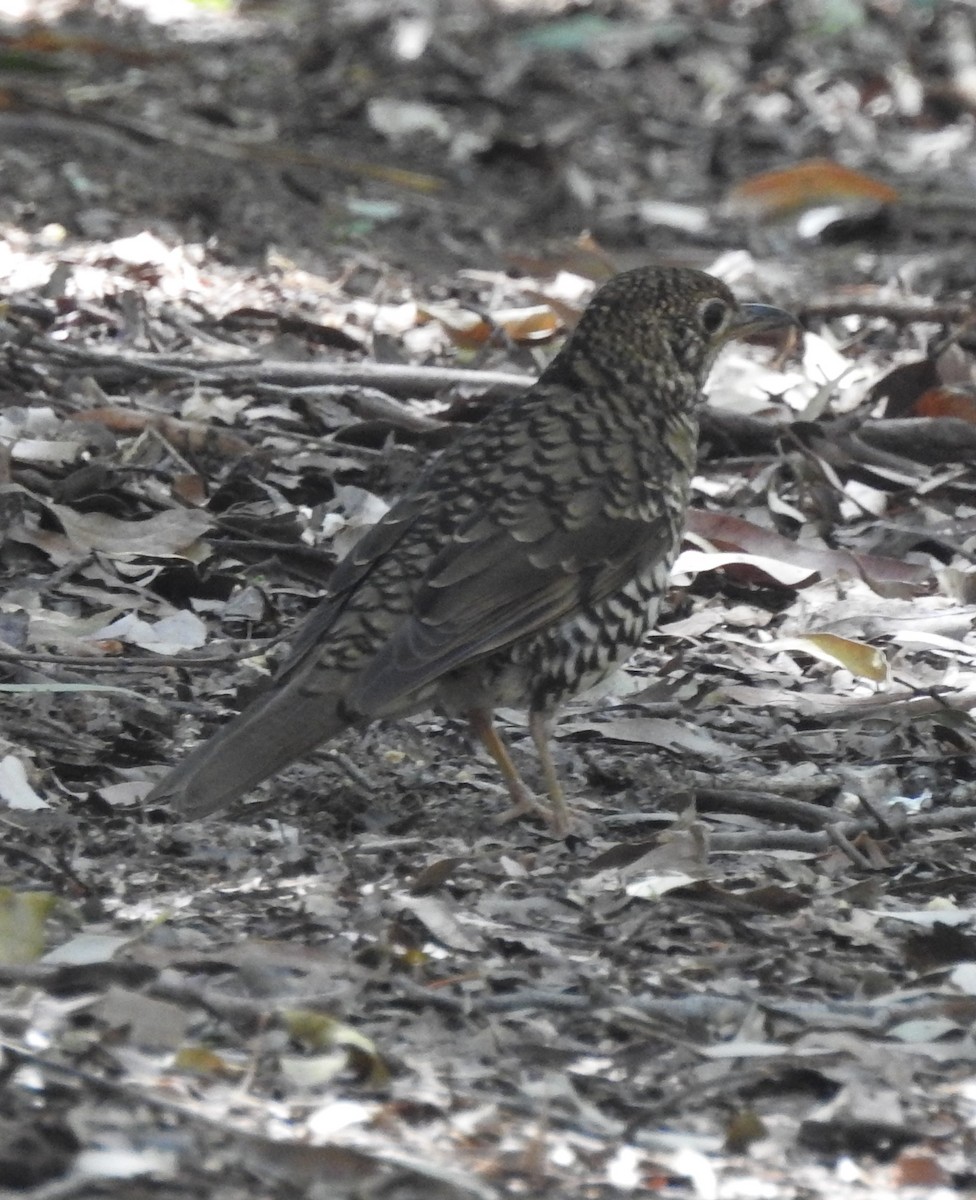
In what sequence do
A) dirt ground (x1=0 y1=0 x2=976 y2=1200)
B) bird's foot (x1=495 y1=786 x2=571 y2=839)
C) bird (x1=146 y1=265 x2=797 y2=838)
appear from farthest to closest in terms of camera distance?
bird's foot (x1=495 y1=786 x2=571 y2=839) < bird (x1=146 y1=265 x2=797 y2=838) < dirt ground (x1=0 y1=0 x2=976 y2=1200)

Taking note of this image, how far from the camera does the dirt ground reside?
11.2 ft

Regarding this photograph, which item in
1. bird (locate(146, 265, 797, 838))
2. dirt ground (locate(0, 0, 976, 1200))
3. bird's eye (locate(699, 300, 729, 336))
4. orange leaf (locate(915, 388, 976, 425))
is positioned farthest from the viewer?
orange leaf (locate(915, 388, 976, 425))

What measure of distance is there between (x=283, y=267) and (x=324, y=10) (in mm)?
5105

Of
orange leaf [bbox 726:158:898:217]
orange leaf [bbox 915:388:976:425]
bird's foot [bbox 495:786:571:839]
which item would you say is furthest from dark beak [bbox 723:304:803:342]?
orange leaf [bbox 726:158:898:217]

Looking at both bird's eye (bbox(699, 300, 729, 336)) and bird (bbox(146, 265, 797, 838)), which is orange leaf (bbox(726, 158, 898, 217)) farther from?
bird (bbox(146, 265, 797, 838))

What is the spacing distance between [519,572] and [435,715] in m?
0.80

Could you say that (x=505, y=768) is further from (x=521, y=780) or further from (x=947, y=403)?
(x=947, y=403)

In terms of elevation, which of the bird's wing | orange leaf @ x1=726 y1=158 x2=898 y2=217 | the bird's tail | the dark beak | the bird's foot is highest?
orange leaf @ x1=726 y1=158 x2=898 y2=217

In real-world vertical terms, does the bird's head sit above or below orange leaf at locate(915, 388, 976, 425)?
above

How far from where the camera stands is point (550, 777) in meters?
5.01

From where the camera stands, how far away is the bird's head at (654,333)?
570 centimetres

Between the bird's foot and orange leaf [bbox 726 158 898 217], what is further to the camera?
orange leaf [bbox 726 158 898 217]

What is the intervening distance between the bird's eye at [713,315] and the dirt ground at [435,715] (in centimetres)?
81

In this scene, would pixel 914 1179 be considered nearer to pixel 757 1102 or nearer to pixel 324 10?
pixel 757 1102
